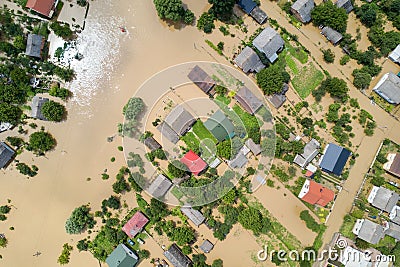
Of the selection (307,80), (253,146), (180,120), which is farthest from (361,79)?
(180,120)

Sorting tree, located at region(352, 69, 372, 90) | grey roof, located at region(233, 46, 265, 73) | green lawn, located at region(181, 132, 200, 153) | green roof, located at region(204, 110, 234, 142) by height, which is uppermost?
tree, located at region(352, 69, 372, 90)

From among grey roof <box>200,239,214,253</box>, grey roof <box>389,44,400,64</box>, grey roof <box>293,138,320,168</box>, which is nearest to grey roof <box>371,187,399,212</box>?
grey roof <box>293,138,320,168</box>

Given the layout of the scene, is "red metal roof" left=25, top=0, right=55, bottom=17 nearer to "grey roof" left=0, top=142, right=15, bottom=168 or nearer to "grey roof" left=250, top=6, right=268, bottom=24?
"grey roof" left=0, top=142, right=15, bottom=168

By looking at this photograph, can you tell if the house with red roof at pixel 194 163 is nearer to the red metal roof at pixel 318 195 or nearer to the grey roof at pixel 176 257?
the grey roof at pixel 176 257

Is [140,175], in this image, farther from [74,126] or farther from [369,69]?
[369,69]

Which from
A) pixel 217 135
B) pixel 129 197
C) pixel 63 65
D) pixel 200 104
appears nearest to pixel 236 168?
pixel 217 135

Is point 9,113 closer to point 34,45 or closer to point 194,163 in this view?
point 34,45

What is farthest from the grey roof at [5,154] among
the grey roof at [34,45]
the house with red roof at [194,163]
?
the house with red roof at [194,163]
